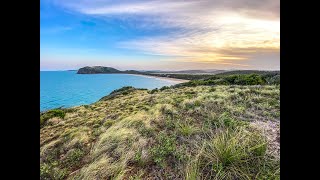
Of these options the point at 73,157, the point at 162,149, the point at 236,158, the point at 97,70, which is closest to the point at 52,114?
the point at 97,70

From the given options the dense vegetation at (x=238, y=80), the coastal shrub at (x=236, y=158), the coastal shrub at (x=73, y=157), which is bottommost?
the coastal shrub at (x=73, y=157)

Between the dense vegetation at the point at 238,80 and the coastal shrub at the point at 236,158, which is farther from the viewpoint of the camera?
the dense vegetation at the point at 238,80

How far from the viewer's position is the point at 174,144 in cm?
247

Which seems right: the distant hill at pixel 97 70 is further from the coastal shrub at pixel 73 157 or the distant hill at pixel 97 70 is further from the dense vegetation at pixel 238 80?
the dense vegetation at pixel 238 80

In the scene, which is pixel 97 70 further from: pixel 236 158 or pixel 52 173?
pixel 236 158

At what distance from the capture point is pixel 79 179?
2102 millimetres

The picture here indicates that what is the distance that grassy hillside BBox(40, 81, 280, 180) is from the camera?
2066 mm

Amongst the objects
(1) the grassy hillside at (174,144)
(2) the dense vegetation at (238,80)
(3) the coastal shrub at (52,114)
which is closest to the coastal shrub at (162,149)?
(1) the grassy hillside at (174,144)

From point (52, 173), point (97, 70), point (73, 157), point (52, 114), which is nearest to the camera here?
point (52, 173)

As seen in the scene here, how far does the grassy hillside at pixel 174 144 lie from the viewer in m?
2.07

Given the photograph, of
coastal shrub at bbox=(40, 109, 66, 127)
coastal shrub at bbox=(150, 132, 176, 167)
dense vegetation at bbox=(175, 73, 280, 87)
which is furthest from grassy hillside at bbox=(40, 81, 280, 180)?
dense vegetation at bbox=(175, 73, 280, 87)

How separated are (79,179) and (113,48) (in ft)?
6.92
